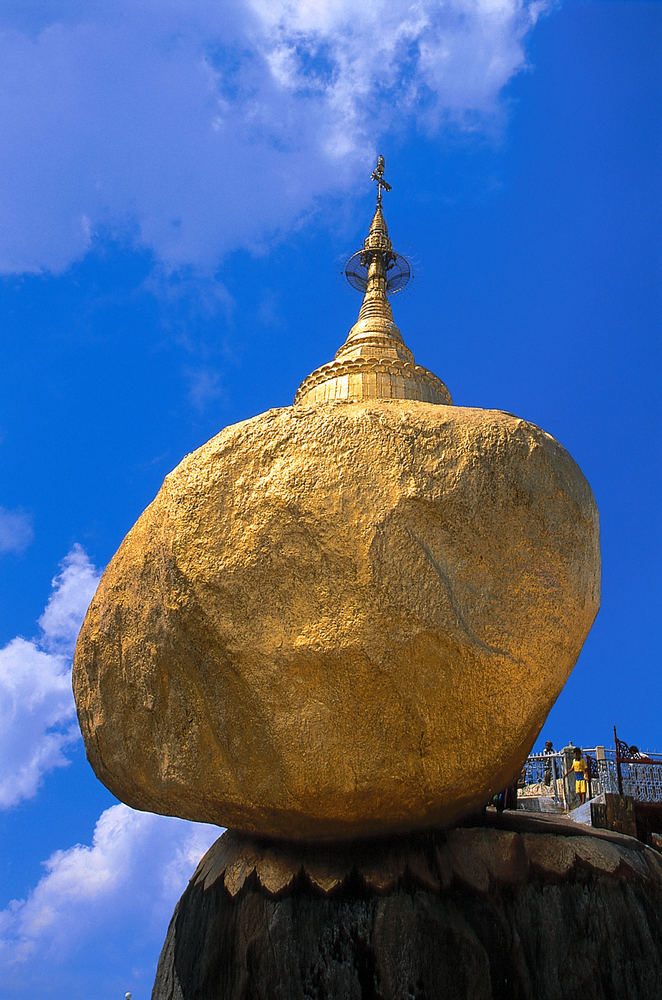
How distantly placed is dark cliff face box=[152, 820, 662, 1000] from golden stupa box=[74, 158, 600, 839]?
1.25 ft

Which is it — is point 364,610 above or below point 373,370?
below

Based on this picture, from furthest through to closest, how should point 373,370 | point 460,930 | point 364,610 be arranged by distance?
point 373,370
point 460,930
point 364,610

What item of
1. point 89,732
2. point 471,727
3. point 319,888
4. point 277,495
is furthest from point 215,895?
point 277,495

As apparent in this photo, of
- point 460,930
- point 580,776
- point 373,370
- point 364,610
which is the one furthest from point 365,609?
point 580,776

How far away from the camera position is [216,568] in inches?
187

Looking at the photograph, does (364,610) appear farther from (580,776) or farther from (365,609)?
(580,776)

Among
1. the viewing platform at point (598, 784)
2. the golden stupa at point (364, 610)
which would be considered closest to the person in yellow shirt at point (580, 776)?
the viewing platform at point (598, 784)

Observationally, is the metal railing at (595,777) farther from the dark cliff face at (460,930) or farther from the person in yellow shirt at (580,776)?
the dark cliff face at (460,930)

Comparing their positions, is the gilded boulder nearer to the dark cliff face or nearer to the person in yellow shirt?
the dark cliff face

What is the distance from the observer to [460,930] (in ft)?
15.4

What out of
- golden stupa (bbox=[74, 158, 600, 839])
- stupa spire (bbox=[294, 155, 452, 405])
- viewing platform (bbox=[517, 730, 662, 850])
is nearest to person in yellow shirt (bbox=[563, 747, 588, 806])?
viewing platform (bbox=[517, 730, 662, 850])

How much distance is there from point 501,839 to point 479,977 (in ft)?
2.83

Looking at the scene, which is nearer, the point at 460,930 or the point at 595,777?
the point at 460,930

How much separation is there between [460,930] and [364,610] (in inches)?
84.5
